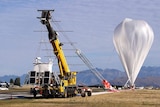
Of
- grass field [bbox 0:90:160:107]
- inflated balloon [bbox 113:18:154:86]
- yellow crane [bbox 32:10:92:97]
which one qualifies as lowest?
grass field [bbox 0:90:160:107]

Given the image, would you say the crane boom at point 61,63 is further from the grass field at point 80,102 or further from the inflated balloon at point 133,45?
the inflated balloon at point 133,45

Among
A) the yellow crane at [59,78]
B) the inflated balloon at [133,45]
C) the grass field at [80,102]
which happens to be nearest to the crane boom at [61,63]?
the yellow crane at [59,78]

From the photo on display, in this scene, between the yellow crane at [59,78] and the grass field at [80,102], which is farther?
the yellow crane at [59,78]

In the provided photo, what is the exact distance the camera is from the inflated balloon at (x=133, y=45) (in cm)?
12144

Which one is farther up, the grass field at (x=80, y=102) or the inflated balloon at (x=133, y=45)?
the inflated balloon at (x=133, y=45)

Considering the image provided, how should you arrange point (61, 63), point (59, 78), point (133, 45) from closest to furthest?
point (59, 78) < point (61, 63) < point (133, 45)

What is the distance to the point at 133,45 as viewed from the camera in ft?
405

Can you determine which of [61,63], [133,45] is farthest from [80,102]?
[133,45]

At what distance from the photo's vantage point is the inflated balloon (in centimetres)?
12144

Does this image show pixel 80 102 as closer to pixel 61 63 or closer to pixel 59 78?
pixel 59 78

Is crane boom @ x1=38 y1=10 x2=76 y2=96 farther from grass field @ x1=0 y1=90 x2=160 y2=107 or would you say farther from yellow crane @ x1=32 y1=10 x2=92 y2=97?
grass field @ x1=0 y1=90 x2=160 y2=107

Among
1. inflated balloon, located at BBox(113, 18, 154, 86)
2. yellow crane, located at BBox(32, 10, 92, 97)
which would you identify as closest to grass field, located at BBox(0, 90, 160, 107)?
yellow crane, located at BBox(32, 10, 92, 97)

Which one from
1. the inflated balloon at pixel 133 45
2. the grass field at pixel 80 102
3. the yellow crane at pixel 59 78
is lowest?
the grass field at pixel 80 102

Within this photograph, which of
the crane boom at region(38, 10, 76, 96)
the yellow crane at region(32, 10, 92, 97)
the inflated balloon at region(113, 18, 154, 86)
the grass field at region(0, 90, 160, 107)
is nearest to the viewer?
the grass field at region(0, 90, 160, 107)
